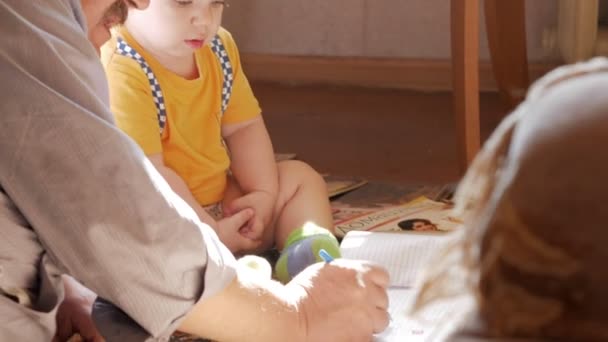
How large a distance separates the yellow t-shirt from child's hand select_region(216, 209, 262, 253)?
0.07 metres

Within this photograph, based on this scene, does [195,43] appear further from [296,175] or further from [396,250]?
[396,250]

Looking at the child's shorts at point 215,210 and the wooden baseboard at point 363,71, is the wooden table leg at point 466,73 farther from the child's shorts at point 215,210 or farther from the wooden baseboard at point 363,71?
the wooden baseboard at point 363,71

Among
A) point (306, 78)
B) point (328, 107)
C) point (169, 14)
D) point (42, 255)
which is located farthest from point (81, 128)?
point (306, 78)

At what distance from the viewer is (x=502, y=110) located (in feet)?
6.30

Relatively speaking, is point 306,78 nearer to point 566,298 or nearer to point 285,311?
point 285,311

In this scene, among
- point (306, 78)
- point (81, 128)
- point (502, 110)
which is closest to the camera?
point (81, 128)

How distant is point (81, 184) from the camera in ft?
2.43

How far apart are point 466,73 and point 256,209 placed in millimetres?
369

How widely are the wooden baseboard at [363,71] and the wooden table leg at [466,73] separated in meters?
0.70

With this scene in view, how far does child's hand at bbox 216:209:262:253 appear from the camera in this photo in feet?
3.91

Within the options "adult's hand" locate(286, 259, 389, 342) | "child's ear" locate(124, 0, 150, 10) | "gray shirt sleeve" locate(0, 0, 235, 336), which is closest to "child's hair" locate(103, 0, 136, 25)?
"child's ear" locate(124, 0, 150, 10)

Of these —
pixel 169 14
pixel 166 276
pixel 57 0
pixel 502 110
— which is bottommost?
pixel 502 110

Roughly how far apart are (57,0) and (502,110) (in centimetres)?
128

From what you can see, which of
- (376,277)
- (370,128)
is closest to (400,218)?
(376,277)
